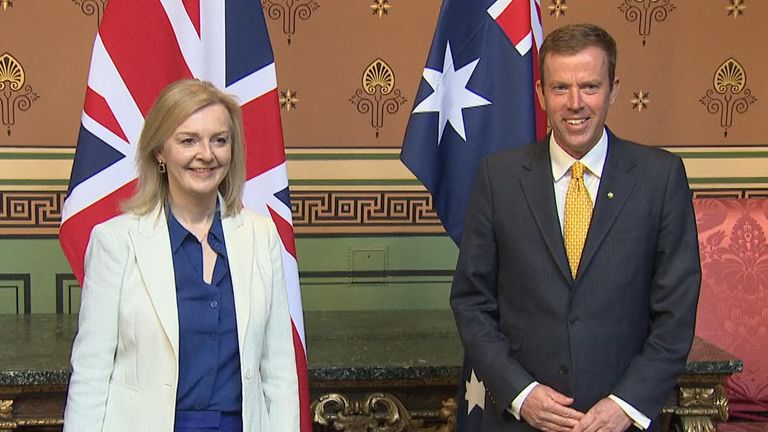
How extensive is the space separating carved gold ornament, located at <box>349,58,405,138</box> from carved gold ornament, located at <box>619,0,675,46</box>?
85 centimetres

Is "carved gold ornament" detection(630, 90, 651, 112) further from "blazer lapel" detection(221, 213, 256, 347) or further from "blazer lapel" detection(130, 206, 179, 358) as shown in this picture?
"blazer lapel" detection(130, 206, 179, 358)

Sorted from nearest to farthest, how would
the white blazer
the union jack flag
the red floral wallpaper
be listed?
the white blazer, the union jack flag, the red floral wallpaper

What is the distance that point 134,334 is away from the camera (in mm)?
1635

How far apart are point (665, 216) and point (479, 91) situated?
33.1 inches

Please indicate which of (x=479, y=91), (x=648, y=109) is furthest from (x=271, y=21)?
(x=648, y=109)

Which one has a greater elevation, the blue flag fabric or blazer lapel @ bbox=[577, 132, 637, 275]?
the blue flag fabric

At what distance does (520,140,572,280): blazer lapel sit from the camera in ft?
5.82

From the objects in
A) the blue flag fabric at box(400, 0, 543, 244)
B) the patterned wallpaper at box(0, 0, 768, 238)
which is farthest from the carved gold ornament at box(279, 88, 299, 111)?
the blue flag fabric at box(400, 0, 543, 244)

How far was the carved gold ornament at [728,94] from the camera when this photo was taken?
3.35 m

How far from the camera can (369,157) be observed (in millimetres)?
3250

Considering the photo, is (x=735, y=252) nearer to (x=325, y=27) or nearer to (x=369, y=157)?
(x=369, y=157)

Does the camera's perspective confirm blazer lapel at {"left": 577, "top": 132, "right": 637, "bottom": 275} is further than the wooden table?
No

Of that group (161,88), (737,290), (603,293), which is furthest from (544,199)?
(737,290)

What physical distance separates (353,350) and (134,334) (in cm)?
102
